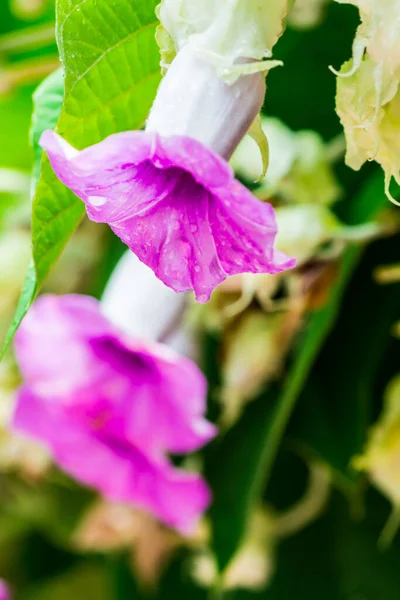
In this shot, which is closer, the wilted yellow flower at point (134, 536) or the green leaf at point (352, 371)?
the green leaf at point (352, 371)

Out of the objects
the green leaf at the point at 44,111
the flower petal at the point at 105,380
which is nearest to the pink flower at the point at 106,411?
the flower petal at the point at 105,380

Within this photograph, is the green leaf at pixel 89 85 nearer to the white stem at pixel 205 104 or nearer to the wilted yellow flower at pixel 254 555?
the white stem at pixel 205 104

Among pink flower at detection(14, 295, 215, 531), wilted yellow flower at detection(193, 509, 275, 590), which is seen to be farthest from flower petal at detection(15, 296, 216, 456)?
wilted yellow flower at detection(193, 509, 275, 590)

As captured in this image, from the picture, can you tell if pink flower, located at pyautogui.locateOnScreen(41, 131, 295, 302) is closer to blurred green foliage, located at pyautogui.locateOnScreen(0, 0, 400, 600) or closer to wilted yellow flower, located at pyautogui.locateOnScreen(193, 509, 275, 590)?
blurred green foliage, located at pyautogui.locateOnScreen(0, 0, 400, 600)

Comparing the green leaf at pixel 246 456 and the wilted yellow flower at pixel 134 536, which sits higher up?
the green leaf at pixel 246 456

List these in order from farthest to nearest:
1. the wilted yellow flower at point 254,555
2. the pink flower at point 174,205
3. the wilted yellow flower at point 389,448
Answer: the wilted yellow flower at point 254,555 → the wilted yellow flower at point 389,448 → the pink flower at point 174,205

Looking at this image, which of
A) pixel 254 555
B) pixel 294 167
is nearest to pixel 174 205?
pixel 294 167

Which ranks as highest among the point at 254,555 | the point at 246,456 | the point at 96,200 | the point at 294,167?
the point at 96,200

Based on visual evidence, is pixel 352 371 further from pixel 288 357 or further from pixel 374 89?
pixel 374 89
